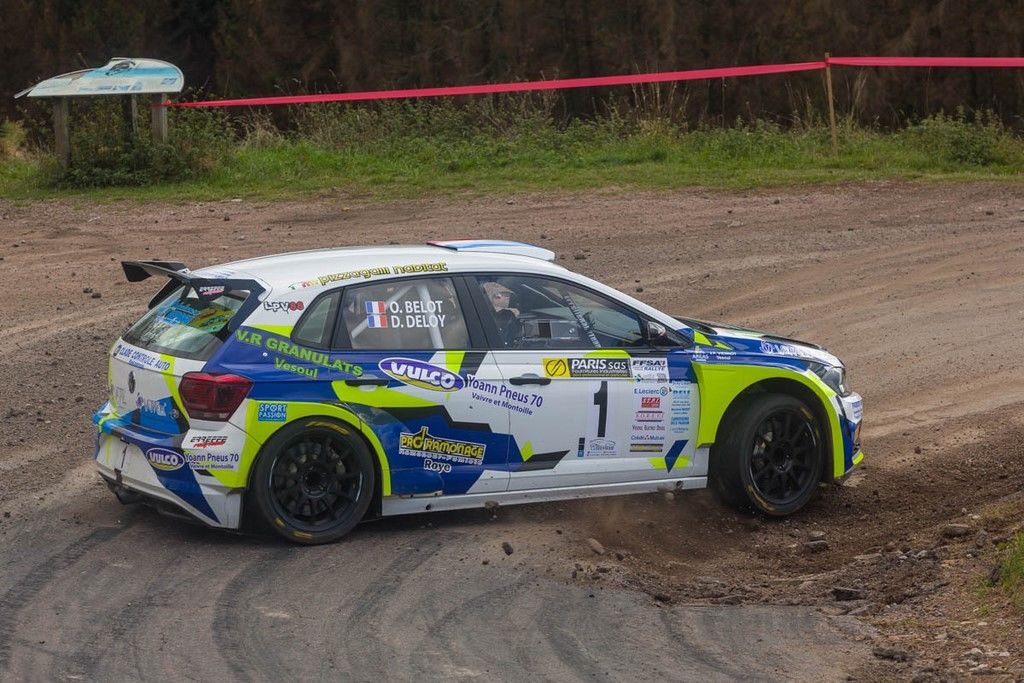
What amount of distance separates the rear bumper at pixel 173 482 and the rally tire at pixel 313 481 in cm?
15

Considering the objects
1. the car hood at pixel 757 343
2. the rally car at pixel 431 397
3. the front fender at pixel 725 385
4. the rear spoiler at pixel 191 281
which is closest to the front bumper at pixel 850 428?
the rally car at pixel 431 397

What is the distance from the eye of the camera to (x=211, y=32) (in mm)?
31578

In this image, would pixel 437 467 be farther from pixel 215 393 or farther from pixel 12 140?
pixel 12 140

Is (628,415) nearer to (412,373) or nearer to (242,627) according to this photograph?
(412,373)

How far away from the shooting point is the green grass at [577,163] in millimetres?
19469

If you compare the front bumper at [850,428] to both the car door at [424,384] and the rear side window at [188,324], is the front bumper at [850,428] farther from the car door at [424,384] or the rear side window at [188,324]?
the rear side window at [188,324]

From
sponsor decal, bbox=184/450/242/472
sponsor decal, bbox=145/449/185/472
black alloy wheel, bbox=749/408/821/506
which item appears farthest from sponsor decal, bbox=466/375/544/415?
sponsor decal, bbox=145/449/185/472

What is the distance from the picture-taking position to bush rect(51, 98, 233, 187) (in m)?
20.2

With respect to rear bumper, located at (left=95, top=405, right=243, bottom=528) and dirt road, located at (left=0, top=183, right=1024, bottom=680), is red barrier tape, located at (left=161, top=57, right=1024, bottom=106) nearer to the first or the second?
dirt road, located at (left=0, top=183, right=1024, bottom=680)

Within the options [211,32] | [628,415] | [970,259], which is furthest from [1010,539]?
[211,32]

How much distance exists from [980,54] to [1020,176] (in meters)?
5.78

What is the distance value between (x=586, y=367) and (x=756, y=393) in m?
1.17

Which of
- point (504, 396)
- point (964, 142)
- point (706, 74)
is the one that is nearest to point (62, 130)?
point (706, 74)

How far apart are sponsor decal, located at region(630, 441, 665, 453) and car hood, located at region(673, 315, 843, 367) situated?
0.72 meters
